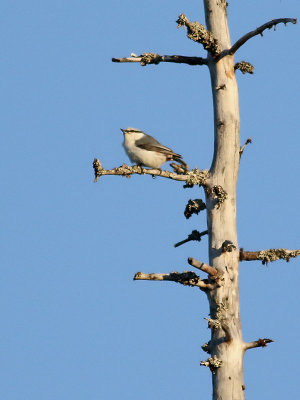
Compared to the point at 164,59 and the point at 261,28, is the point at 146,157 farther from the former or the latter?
the point at 261,28

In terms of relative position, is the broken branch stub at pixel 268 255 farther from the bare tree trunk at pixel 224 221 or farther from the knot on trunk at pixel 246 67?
the knot on trunk at pixel 246 67

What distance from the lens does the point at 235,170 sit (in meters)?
8.07

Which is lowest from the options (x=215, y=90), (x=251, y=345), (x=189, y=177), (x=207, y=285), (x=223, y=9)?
(x=251, y=345)

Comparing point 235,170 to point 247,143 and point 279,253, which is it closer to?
point 247,143

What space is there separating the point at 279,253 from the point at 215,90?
1.91m

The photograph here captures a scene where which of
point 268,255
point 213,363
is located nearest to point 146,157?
point 268,255

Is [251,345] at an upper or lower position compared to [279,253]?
lower

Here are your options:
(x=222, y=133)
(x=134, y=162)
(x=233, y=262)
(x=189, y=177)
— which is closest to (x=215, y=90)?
(x=222, y=133)

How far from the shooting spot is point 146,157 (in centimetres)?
1209

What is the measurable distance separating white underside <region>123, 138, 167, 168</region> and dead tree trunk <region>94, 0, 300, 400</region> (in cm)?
372

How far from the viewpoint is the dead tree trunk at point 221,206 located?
7.45m

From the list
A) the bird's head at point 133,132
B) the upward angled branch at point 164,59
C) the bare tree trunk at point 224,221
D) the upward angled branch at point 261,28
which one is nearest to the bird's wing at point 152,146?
the bird's head at point 133,132

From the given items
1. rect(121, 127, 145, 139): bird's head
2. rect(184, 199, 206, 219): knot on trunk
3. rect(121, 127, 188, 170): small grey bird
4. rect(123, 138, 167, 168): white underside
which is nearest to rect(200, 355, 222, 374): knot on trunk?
rect(184, 199, 206, 219): knot on trunk

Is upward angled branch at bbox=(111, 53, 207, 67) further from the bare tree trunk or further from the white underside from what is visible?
the white underside
